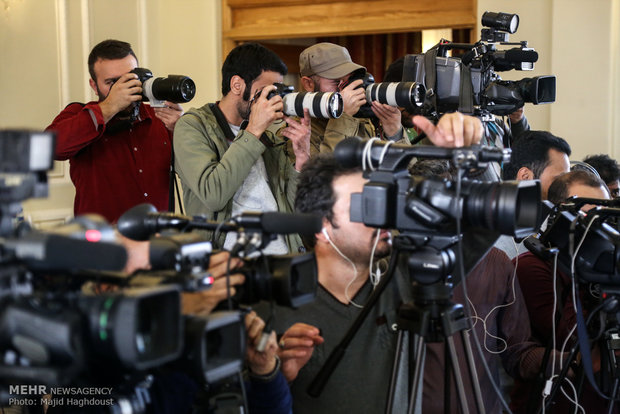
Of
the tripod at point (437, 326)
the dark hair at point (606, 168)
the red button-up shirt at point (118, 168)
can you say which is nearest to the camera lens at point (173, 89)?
the red button-up shirt at point (118, 168)

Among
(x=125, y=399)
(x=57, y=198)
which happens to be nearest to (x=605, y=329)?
(x=125, y=399)

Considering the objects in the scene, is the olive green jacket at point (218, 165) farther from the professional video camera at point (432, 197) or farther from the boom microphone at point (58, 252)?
the boom microphone at point (58, 252)

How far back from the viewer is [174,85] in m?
2.34

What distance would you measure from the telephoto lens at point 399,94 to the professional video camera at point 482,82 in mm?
41

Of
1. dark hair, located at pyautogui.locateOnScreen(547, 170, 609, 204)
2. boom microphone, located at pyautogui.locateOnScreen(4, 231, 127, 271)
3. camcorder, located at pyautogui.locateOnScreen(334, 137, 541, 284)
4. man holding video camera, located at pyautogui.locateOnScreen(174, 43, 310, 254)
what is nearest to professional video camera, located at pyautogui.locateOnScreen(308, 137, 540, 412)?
camcorder, located at pyautogui.locateOnScreen(334, 137, 541, 284)

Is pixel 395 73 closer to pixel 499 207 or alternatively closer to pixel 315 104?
pixel 315 104

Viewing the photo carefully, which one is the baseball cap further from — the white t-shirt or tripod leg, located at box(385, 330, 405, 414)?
tripod leg, located at box(385, 330, 405, 414)

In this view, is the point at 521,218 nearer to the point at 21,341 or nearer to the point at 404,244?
the point at 404,244

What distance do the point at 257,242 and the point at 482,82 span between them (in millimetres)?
1424

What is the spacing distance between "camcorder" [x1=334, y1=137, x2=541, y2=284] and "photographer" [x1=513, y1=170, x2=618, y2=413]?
797 mm

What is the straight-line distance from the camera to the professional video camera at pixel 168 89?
2.34m

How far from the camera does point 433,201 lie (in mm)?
1358

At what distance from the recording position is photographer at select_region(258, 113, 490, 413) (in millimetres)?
1628

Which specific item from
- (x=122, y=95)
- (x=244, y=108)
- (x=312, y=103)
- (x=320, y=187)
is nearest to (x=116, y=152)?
(x=122, y=95)
